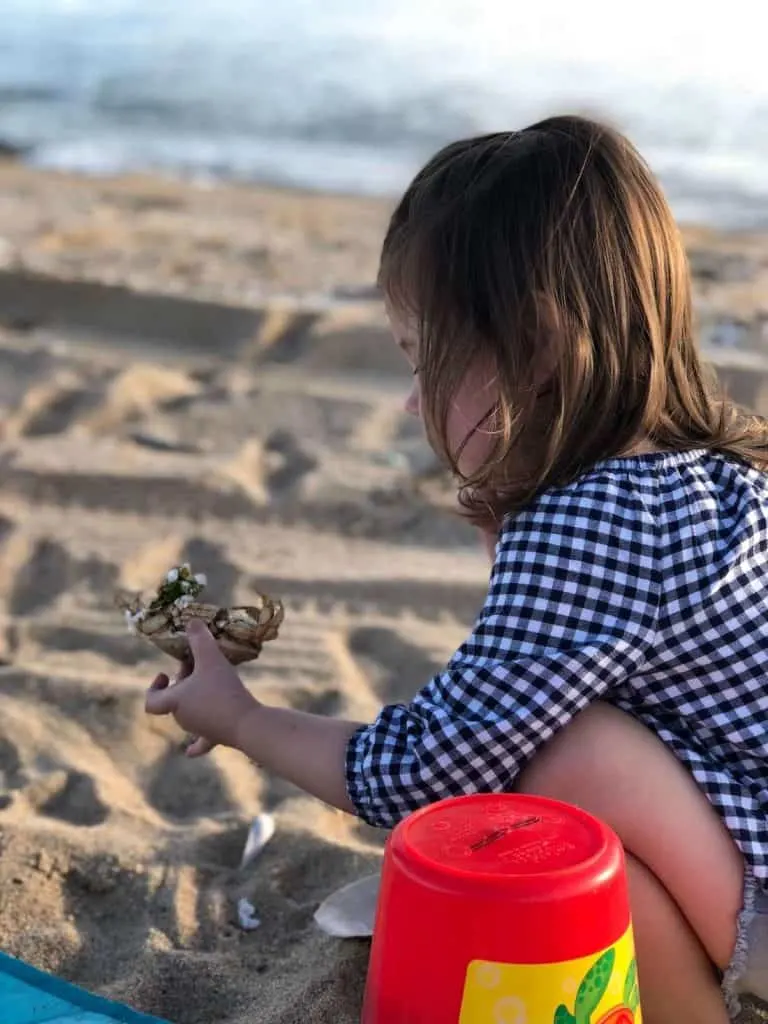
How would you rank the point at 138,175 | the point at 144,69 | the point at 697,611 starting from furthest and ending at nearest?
the point at 144,69 → the point at 138,175 → the point at 697,611

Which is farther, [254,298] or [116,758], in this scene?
[254,298]

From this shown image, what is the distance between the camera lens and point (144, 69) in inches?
648

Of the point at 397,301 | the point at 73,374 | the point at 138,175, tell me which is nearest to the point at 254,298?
the point at 73,374

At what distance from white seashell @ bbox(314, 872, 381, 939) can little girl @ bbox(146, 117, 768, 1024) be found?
0.26m

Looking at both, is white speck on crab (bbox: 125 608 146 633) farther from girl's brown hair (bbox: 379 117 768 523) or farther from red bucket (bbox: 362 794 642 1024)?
red bucket (bbox: 362 794 642 1024)

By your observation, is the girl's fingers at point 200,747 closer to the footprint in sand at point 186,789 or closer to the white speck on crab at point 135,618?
the white speck on crab at point 135,618

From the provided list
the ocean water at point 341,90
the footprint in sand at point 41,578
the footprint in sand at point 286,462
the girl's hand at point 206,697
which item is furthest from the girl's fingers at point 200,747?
the ocean water at point 341,90

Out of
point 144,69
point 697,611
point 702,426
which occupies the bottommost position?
point 144,69

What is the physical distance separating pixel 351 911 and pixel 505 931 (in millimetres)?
680

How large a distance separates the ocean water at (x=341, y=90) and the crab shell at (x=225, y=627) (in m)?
6.48

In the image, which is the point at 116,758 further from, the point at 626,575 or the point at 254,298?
the point at 254,298

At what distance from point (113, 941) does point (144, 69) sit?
15.9m

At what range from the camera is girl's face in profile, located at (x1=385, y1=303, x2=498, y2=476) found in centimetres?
160

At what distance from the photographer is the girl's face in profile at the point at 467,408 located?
1.60 meters
